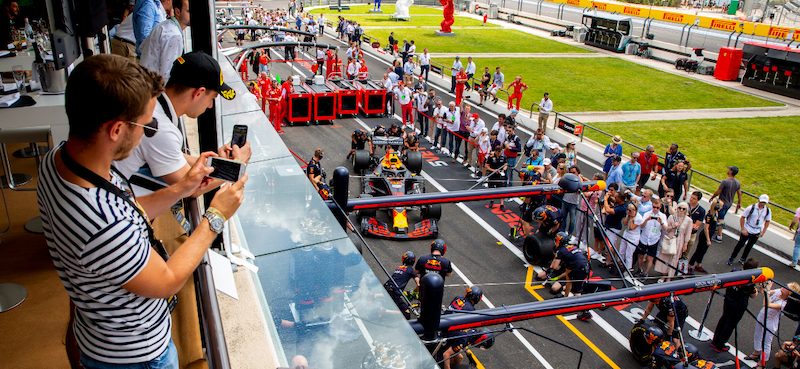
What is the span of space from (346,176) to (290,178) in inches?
18.8

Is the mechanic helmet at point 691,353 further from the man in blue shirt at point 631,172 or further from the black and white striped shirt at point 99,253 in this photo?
the black and white striped shirt at point 99,253

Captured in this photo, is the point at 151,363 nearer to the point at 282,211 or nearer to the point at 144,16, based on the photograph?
the point at 282,211

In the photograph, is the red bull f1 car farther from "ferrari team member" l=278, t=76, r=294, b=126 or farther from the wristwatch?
the wristwatch

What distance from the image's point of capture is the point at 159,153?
3.08 metres

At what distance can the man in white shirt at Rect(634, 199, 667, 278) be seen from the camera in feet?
37.8

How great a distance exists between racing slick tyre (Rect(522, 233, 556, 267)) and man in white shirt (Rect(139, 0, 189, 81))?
899cm

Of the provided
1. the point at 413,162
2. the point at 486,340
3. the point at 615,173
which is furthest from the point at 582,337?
the point at 413,162

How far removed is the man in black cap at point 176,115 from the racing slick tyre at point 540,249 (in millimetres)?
9533

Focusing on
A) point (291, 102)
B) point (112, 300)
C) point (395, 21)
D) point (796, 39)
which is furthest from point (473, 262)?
point (395, 21)

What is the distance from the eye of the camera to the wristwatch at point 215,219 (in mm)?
2293

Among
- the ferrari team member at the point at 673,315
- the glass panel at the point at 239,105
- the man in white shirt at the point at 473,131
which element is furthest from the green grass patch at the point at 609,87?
the glass panel at the point at 239,105

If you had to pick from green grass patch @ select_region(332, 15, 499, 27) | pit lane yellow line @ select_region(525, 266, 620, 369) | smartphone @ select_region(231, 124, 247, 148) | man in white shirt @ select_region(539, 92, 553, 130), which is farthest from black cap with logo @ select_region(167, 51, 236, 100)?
green grass patch @ select_region(332, 15, 499, 27)

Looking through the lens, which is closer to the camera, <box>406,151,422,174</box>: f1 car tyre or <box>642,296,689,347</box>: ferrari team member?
<box>642,296,689,347</box>: ferrari team member

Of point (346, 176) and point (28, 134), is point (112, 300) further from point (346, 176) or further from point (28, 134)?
point (28, 134)
